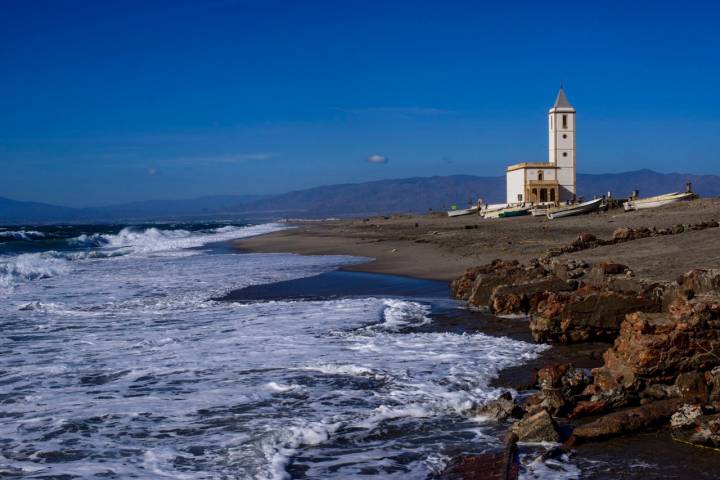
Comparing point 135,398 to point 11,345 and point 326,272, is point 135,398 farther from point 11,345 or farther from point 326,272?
point 326,272

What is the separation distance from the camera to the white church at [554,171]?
5556cm

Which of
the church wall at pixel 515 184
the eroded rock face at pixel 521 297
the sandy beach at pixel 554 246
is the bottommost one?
the eroded rock face at pixel 521 297

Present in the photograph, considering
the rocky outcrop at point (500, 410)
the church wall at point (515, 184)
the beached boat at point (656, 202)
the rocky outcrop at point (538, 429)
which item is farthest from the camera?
the church wall at point (515, 184)

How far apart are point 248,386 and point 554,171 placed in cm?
5232

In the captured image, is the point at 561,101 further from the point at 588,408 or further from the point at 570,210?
the point at 588,408

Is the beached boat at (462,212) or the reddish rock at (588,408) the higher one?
the beached boat at (462,212)

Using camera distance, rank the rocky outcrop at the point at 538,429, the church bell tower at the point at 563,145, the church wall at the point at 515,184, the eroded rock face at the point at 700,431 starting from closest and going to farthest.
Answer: the eroded rock face at the point at 700,431 → the rocky outcrop at the point at 538,429 → the church wall at the point at 515,184 → the church bell tower at the point at 563,145

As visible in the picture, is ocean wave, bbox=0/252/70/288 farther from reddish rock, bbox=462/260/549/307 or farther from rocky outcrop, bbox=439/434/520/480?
rocky outcrop, bbox=439/434/520/480

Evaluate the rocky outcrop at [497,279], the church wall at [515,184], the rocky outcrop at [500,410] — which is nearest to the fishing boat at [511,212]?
the church wall at [515,184]

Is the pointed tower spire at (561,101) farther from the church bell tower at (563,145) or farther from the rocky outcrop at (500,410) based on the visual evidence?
the rocky outcrop at (500,410)

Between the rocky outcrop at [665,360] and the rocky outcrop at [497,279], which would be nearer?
the rocky outcrop at [665,360]

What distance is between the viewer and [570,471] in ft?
17.1

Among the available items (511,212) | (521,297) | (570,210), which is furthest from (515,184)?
(521,297)

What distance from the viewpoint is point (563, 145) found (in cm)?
5781
